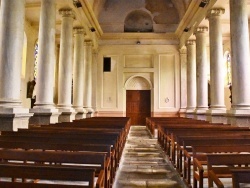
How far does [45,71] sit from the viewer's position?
9.00 meters

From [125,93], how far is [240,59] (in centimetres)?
1219

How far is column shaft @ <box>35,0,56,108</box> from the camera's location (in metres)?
8.98

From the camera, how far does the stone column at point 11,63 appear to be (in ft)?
19.5

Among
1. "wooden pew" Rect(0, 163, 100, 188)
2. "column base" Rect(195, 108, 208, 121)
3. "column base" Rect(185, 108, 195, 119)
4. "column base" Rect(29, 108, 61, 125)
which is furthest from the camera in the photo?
"column base" Rect(185, 108, 195, 119)

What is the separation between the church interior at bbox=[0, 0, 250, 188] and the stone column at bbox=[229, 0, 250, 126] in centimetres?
3

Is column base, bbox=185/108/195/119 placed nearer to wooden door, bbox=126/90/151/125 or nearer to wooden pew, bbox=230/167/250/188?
wooden door, bbox=126/90/151/125

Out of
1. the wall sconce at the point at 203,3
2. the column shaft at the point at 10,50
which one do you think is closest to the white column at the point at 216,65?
the wall sconce at the point at 203,3

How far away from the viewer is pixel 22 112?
633 centimetres

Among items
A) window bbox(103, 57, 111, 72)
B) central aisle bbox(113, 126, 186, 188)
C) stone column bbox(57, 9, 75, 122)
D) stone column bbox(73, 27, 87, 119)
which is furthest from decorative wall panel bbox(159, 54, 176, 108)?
central aisle bbox(113, 126, 186, 188)

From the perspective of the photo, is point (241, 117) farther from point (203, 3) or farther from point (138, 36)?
point (138, 36)

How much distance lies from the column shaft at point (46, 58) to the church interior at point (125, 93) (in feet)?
0.12

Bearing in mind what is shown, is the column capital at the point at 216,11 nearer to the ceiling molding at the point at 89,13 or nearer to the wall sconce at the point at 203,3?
the wall sconce at the point at 203,3

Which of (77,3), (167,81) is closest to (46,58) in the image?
(77,3)

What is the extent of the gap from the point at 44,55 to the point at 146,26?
1270cm
